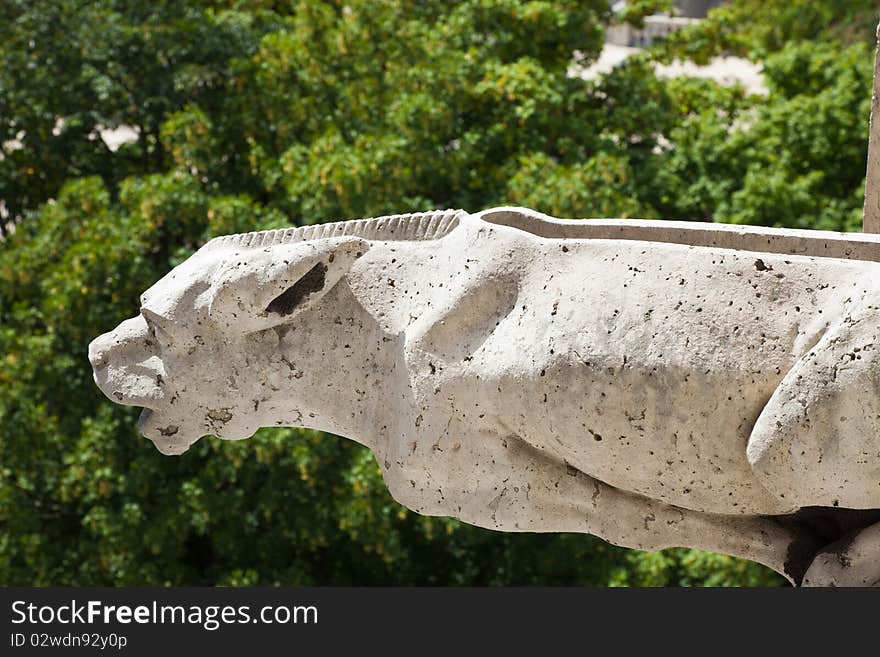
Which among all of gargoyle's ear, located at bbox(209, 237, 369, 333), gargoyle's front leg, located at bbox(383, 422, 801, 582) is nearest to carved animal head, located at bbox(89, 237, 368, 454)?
gargoyle's ear, located at bbox(209, 237, 369, 333)

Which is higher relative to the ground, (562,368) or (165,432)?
(562,368)

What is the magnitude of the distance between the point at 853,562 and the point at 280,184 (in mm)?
8247

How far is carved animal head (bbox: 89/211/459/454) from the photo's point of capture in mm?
3855

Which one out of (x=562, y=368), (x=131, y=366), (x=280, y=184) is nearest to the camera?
(x=562, y=368)

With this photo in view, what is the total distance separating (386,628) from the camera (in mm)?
3287

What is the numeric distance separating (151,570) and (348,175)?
3.18m

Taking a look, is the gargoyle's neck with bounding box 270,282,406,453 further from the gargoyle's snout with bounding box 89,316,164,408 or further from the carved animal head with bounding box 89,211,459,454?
the gargoyle's snout with bounding box 89,316,164,408

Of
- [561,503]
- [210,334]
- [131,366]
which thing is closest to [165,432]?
[131,366]

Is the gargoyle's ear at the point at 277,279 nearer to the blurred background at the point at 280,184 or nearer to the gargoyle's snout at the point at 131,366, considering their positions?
the gargoyle's snout at the point at 131,366

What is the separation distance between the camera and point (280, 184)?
11.3m

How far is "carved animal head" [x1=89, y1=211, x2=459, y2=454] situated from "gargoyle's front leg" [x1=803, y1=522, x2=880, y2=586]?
→ 4.24ft

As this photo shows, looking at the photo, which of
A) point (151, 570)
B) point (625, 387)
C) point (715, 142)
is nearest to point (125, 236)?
point (151, 570)

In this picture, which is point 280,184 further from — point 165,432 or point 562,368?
point 562,368

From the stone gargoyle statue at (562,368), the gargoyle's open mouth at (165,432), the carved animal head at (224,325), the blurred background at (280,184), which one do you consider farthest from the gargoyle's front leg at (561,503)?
the blurred background at (280,184)
